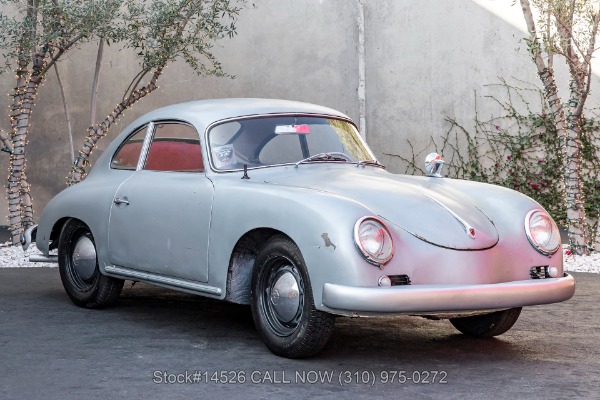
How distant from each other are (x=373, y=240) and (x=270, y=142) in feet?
4.54

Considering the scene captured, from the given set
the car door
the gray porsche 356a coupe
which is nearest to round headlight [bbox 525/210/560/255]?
the gray porsche 356a coupe

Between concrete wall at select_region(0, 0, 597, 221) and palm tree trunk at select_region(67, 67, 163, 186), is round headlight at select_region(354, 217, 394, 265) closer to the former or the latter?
palm tree trunk at select_region(67, 67, 163, 186)

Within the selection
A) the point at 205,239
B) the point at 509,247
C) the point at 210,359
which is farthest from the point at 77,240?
the point at 509,247

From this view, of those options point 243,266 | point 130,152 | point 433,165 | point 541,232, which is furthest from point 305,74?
point 541,232

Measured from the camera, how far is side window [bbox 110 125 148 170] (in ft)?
21.9

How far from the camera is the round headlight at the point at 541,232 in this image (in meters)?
5.23

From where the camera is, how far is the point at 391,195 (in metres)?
5.16

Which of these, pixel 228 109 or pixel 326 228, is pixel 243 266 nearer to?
pixel 326 228

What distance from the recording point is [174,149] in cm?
643

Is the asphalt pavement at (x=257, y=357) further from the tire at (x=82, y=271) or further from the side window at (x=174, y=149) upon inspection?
the side window at (x=174, y=149)

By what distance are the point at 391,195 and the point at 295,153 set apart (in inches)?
39.8

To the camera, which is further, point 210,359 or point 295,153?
point 295,153

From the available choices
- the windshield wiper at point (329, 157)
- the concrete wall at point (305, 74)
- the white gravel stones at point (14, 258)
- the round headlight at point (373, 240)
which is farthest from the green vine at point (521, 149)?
the round headlight at point (373, 240)

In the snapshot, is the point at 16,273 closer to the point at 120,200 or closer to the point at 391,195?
the point at 120,200
